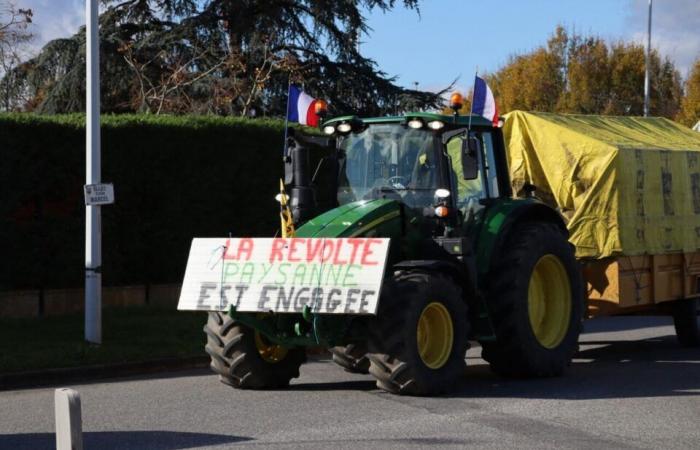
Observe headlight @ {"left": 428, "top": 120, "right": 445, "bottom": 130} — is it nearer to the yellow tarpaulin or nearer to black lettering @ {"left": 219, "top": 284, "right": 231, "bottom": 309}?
black lettering @ {"left": 219, "top": 284, "right": 231, "bottom": 309}

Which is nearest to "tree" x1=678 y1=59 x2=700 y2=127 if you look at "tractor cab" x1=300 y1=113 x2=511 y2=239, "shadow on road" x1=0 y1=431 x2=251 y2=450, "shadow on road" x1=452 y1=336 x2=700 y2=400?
"shadow on road" x1=452 y1=336 x2=700 y2=400

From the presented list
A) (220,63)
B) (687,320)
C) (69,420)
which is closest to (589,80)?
(220,63)

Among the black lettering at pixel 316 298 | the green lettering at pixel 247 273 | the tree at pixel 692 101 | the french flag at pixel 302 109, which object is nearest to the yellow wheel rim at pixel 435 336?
the black lettering at pixel 316 298

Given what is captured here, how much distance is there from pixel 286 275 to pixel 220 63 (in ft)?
48.4

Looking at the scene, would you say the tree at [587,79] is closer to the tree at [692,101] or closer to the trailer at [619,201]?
the tree at [692,101]

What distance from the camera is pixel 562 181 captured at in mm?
15141

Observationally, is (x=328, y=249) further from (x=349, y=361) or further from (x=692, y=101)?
(x=692, y=101)

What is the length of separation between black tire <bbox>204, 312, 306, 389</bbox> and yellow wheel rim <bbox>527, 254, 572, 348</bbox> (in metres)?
2.94

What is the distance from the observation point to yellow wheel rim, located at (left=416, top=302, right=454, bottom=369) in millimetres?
11484

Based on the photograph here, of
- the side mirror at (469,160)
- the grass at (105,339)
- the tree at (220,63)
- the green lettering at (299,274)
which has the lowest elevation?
the grass at (105,339)

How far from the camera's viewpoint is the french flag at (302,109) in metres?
12.8

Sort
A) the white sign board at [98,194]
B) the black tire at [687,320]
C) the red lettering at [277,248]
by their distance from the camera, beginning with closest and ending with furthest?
the red lettering at [277,248], the white sign board at [98,194], the black tire at [687,320]

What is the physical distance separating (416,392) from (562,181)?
4.78 metres

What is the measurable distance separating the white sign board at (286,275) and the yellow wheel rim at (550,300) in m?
2.90
